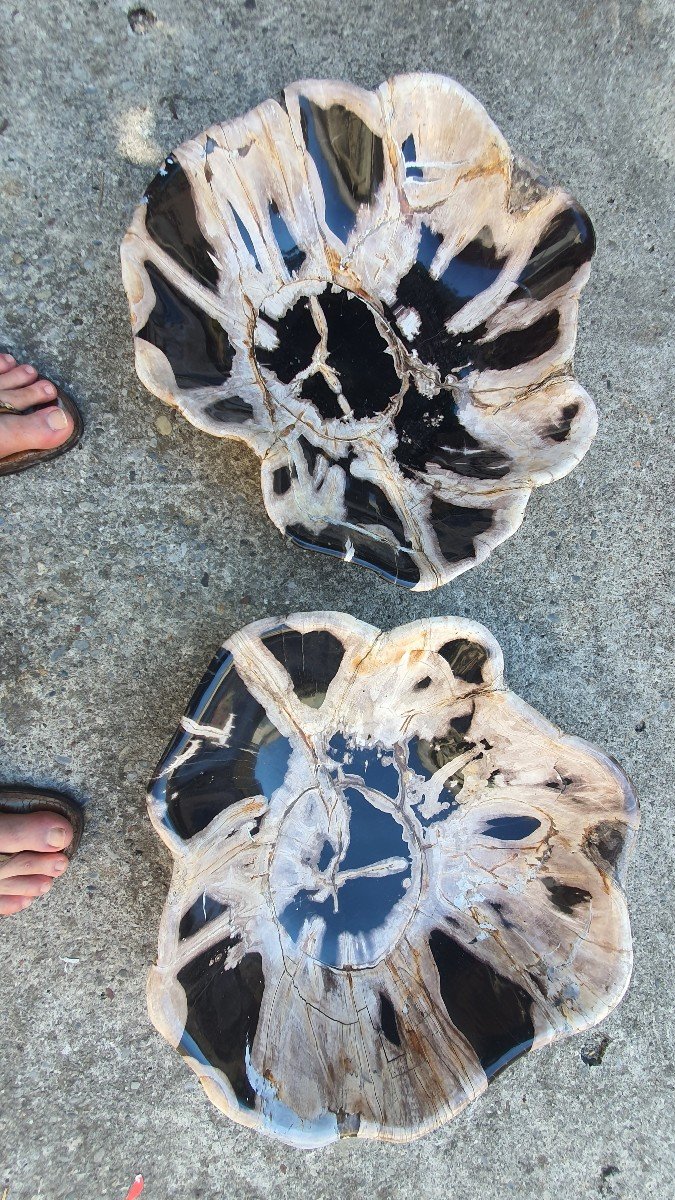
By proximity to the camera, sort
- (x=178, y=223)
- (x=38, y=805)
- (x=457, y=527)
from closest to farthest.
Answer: (x=178, y=223), (x=457, y=527), (x=38, y=805)

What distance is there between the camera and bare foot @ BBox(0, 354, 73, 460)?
1918 mm

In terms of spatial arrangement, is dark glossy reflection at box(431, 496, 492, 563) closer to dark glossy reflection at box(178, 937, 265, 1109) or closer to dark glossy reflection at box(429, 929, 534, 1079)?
dark glossy reflection at box(429, 929, 534, 1079)

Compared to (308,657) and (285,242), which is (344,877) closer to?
(308,657)

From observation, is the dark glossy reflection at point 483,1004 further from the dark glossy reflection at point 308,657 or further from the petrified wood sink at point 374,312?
the petrified wood sink at point 374,312

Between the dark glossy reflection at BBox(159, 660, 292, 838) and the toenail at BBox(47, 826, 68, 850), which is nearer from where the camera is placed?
the dark glossy reflection at BBox(159, 660, 292, 838)

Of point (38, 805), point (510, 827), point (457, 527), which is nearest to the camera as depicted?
point (457, 527)

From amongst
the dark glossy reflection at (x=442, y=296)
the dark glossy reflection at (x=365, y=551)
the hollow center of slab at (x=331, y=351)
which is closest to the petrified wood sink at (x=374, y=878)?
the dark glossy reflection at (x=365, y=551)

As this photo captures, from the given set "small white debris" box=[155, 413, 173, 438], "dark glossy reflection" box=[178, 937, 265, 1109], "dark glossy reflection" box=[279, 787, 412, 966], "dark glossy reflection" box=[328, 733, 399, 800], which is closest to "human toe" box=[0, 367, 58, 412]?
"small white debris" box=[155, 413, 173, 438]

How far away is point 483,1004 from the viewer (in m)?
1.80

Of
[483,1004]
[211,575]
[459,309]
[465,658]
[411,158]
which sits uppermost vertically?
[411,158]

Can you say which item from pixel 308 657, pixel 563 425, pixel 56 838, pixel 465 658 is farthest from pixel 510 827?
pixel 56 838

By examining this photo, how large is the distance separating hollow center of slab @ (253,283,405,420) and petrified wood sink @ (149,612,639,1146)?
2.46ft

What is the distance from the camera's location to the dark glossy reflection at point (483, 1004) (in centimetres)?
169

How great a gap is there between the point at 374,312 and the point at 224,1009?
2073 mm
